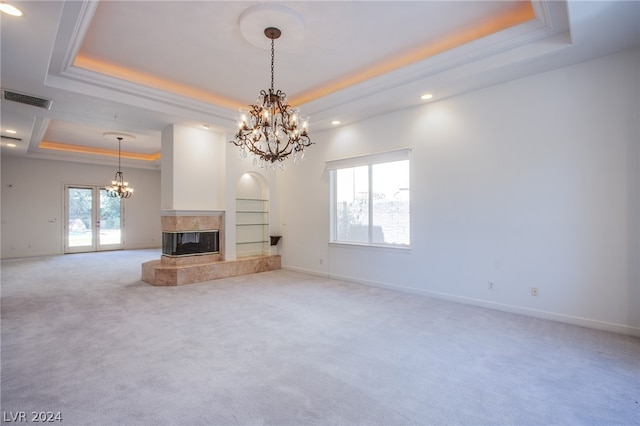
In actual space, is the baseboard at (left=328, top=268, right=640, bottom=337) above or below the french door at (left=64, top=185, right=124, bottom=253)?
below

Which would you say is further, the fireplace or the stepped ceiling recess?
the fireplace

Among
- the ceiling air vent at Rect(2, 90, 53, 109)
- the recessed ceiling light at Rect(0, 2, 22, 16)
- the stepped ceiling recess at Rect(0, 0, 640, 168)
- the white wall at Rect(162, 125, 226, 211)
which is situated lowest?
the white wall at Rect(162, 125, 226, 211)

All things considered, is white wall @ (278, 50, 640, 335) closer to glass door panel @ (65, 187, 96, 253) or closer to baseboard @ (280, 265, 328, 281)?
baseboard @ (280, 265, 328, 281)

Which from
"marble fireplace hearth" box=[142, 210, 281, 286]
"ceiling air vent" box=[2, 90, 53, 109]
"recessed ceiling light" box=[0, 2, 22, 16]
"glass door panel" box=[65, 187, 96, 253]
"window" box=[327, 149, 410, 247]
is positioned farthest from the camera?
"glass door panel" box=[65, 187, 96, 253]

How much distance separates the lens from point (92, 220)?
10781 millimetres

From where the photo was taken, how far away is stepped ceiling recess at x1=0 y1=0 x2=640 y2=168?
320 cm

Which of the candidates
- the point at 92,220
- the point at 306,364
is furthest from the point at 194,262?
the point at 92,220

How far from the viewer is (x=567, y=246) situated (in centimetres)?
382

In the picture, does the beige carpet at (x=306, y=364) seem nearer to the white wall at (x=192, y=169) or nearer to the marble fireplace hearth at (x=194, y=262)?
the marble fireplace hearth at (x=194, y=262)

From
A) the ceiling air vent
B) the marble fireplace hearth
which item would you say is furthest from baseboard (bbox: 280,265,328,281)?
the ceiling air vent

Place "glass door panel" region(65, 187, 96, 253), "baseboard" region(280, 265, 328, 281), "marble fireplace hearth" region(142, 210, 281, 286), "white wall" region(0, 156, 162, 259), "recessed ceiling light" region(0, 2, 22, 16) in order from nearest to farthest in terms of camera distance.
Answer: "recessed ceiling light" region(0, 2, 22, 16)
"marble fireplace hearth" region(142, 210, 281, 286)
"baseboard" region(280, 265, 328, 281)
"white wall" region(0, 156, 162, 259)
"glass door panel" region(65, 187, 96, 253)

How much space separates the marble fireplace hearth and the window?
7.15ft

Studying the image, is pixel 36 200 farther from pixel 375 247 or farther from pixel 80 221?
pixel 375 247

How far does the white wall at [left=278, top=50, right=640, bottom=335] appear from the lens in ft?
11.5
